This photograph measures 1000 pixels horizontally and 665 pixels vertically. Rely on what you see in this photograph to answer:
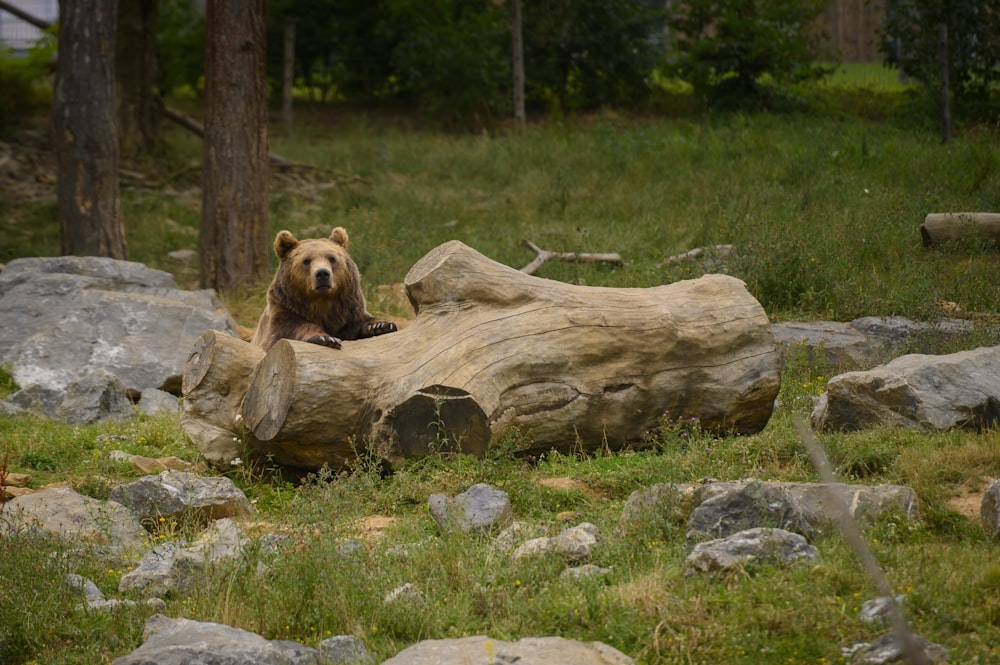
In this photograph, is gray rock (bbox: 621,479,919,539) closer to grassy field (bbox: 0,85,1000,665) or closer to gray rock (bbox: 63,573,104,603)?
grassy field (bbox: 0,85,1000,665)

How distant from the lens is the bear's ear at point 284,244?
298 inches

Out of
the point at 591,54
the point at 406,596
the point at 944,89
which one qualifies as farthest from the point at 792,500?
the point at 591,54

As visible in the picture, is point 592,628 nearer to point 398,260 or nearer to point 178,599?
point 178,599

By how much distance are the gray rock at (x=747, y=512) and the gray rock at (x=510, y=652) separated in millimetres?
1067

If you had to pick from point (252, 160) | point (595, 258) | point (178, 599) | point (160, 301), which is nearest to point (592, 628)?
point (178, 599)

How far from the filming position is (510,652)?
3957 millimetres

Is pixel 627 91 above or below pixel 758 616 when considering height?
above

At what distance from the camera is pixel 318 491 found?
5.52 meters

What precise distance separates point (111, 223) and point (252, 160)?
68.7 inches

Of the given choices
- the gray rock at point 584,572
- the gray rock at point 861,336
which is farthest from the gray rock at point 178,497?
the gray rock at point 861,336

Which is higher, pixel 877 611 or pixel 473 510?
pixel 877 611

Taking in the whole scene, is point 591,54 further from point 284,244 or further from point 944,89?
point 284,244

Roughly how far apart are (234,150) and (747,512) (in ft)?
28.6

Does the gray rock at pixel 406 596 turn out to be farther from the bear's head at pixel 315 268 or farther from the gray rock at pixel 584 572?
the bear's head at pixel 315 268
